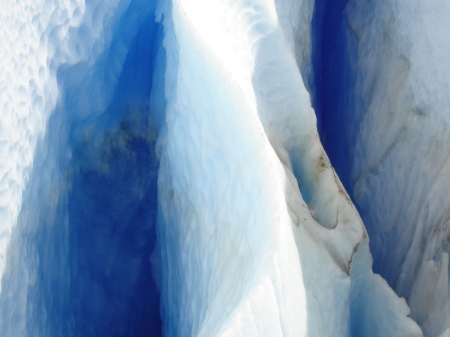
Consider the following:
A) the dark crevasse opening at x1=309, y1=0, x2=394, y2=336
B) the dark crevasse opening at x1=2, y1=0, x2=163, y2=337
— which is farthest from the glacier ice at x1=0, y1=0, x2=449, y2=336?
the dark crevasse opening at x1=309, y1=0, x2=394, y2=336

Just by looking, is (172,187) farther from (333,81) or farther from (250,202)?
(333,81)

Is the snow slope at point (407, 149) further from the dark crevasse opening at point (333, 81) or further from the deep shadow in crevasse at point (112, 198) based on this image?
→ the deep shadow in crevasse at point (112, 198)

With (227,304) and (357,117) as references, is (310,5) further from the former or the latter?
(227,304)

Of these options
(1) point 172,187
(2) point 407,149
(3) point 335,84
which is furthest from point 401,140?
(1) point 172,187

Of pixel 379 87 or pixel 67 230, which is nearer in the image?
pixel 67 230

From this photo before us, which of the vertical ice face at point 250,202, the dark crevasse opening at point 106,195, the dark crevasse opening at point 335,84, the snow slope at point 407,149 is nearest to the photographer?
the vertical ice face at point 250,202

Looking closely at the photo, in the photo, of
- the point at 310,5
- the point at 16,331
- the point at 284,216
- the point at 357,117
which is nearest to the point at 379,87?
the point at 357,117

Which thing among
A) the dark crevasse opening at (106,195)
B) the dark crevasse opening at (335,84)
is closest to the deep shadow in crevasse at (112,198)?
the dark crevasse opening at (106,195)
